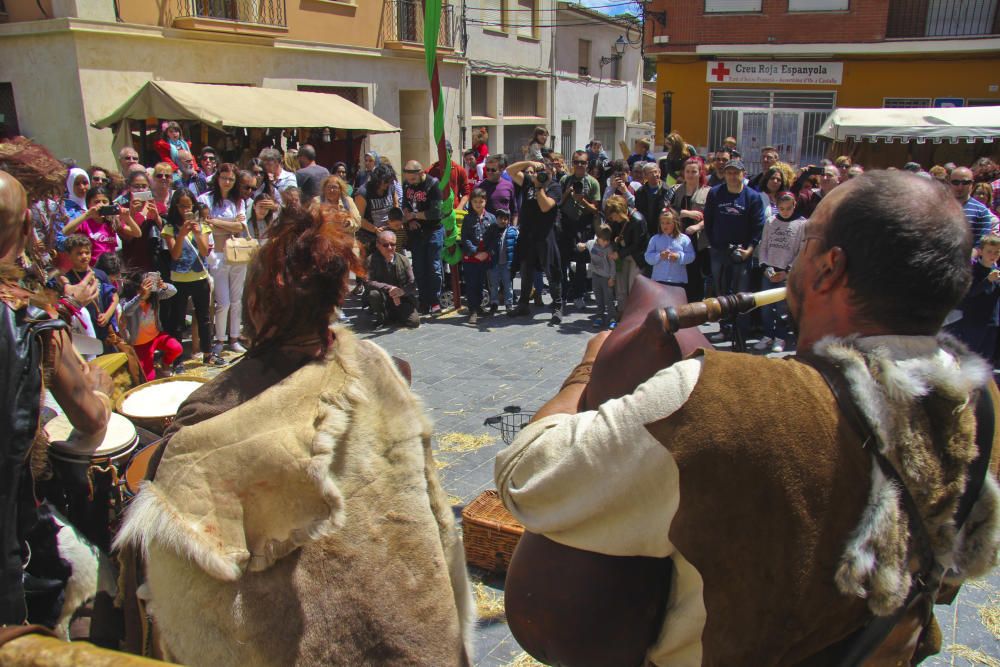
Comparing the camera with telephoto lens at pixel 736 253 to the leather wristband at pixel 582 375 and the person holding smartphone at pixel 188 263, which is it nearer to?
the person holding smartphone at pixel 188 263

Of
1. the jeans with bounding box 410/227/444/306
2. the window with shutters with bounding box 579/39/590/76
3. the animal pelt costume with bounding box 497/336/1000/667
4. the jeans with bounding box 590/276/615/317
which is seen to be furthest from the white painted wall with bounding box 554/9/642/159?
the animal pelt costume with bounding box 497/336/1000/667

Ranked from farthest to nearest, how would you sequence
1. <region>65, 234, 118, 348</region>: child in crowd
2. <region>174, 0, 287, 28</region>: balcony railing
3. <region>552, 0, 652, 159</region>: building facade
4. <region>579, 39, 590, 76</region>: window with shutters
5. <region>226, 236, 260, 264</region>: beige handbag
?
<region>579, 39, 590, 76</region>: window with shutters → <region>552, 0, 652, 159</region>: building facade → <region>174, 0, 287, 28</region>: balcony railing → <region>226, 236, 260, 264</region>: beige handbag → <region>65, 234, 118, 348</region>: child in crowd

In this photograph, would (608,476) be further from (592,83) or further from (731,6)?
(592,83)

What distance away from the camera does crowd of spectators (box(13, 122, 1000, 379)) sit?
681 cm

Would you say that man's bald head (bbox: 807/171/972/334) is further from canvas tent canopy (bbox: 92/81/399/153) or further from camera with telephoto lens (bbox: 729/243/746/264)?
canvas tent canopy (bbox: 92/81/399/153)

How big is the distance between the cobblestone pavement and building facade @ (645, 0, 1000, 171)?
14.2 metres

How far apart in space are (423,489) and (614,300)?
7.02m

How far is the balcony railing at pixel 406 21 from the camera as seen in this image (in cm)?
2109

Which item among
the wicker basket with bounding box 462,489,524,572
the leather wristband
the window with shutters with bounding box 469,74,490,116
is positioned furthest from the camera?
the window with shutters with bounding box 469,74,490,116

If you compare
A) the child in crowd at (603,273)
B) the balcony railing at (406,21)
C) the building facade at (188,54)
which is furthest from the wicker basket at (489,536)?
the balcony railing at (406,21)

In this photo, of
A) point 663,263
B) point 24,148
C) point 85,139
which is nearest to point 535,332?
point 663,263

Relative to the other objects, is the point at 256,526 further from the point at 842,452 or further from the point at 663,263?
the point at 663,263

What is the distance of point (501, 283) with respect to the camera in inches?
376

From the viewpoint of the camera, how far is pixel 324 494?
69.3 inches
